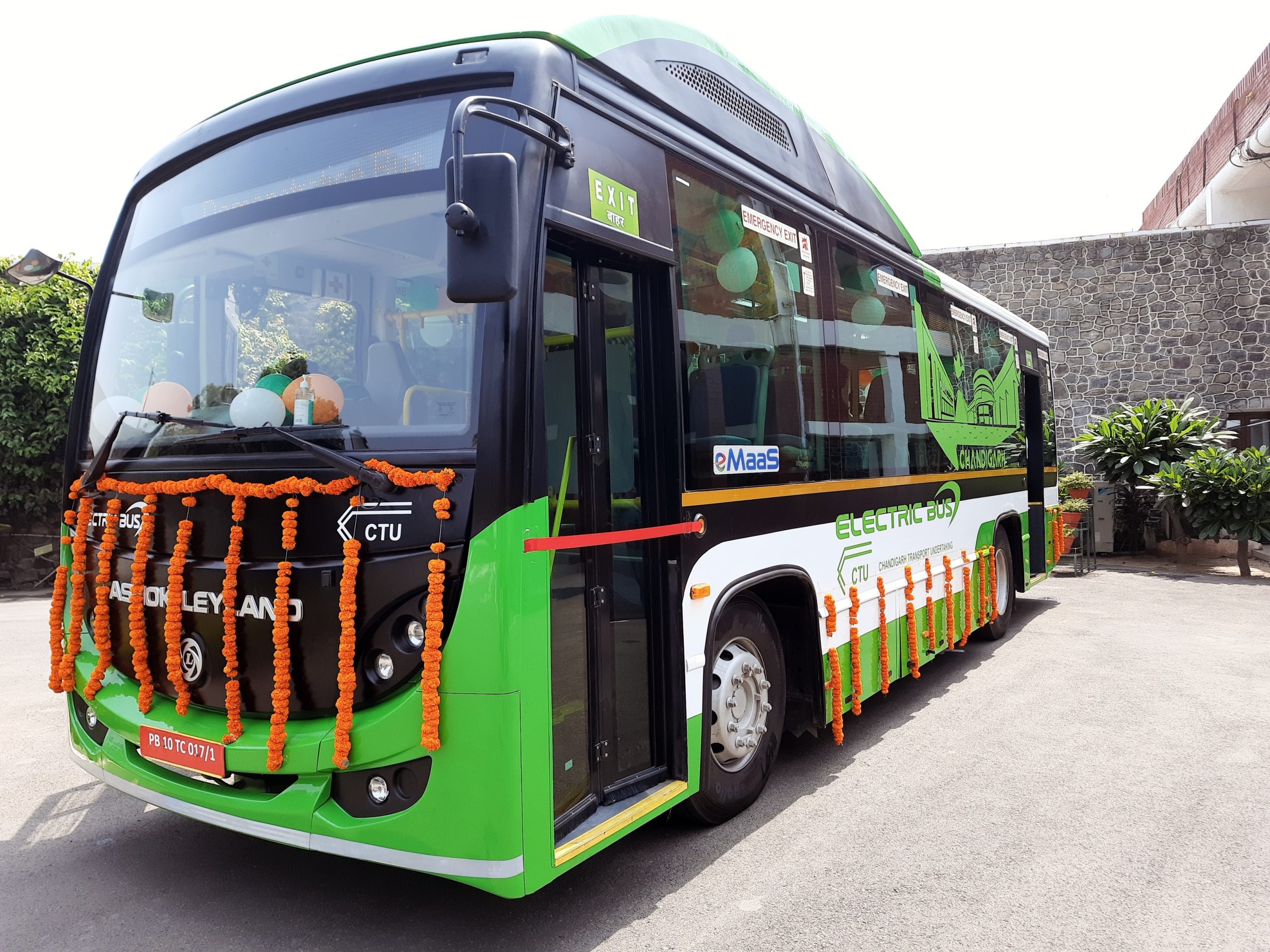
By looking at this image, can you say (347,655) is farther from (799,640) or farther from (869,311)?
(869,311)

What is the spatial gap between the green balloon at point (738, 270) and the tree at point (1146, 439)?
42.4 feet

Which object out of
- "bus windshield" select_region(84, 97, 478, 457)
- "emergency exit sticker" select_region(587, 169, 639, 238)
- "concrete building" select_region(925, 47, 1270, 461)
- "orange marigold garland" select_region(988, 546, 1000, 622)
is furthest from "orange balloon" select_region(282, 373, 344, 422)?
"concrete building" select_region(925, 47, 1270, 461)

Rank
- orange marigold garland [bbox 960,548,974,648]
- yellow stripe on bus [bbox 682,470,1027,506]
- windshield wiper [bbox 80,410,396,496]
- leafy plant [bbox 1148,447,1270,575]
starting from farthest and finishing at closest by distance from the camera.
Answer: leafy plant [bbox 1148,447,1270,575], orange marigold garland [bbox 960,548,974,648], yellow stripe on bus [bbox 682,470,1027,506], windshield wiper [bbox 80,410,396,496]

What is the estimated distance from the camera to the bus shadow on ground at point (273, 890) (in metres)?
3.21

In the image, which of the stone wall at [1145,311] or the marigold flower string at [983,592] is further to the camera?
the stone wall at [1145,311]

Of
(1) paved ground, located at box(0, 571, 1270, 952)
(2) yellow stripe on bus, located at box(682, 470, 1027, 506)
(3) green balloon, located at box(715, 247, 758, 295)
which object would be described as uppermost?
(3) green balloon, located at box(715, 247, 758, 295)

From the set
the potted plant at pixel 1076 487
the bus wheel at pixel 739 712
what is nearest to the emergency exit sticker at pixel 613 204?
the bus wheel at pixel 739 712

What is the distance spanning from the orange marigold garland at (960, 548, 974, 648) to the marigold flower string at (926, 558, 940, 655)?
756 mm

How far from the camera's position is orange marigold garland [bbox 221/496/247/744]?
305 centimetres

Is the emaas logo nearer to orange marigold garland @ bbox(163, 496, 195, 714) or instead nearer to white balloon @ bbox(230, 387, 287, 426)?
white balloon @ bbox(230, 387, 287, 426)

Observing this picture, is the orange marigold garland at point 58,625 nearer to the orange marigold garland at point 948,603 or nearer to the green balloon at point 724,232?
the green balloon at point 724,232

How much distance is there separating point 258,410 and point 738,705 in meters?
2.37

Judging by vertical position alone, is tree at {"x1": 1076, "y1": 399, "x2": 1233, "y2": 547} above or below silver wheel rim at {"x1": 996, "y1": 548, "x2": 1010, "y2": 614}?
above

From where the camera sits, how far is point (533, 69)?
3.07 meters
